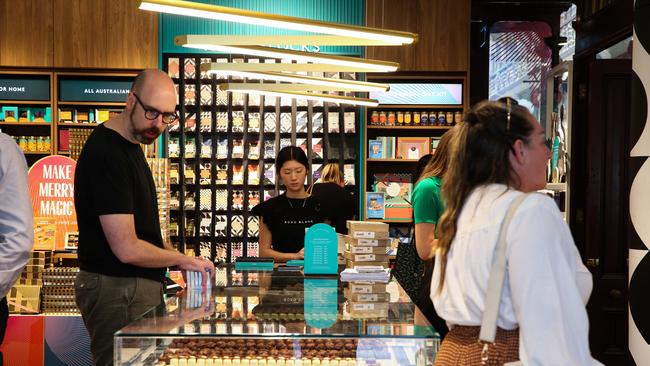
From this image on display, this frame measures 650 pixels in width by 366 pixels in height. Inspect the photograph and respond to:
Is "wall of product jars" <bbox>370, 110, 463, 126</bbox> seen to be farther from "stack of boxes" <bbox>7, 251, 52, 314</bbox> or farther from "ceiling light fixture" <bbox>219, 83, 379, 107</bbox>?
"stack of boxes" <bbox>7, 251, 52, 314</bbox>

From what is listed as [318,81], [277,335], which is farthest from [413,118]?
[277,335]

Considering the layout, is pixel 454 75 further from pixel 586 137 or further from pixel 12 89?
pixel 12 89

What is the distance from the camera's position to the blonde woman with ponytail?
5.29 feet

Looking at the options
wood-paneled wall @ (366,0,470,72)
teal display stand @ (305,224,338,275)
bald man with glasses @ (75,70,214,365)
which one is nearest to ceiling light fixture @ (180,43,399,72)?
bald man with glasses @ (75,70,214,365)

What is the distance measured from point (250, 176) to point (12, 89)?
2871 millimetres

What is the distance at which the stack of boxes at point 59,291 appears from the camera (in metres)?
6.12

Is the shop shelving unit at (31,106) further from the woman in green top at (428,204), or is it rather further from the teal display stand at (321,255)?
the woman in green top at (428,204)

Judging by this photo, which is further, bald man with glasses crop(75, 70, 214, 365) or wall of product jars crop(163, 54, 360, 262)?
wall of product jars crop(163, 54, 360, 262)

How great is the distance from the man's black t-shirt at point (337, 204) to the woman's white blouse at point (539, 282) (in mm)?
4845

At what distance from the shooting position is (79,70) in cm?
841

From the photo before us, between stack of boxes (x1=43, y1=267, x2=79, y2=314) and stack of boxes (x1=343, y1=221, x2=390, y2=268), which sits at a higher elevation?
stack of boxes (x1=343, y1=221, x2=390, y2=268)

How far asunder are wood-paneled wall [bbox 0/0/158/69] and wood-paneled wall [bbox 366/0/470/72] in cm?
262

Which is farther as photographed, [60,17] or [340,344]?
[60,17]

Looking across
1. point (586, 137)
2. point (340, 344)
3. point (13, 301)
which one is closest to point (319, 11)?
point (586, 137)
